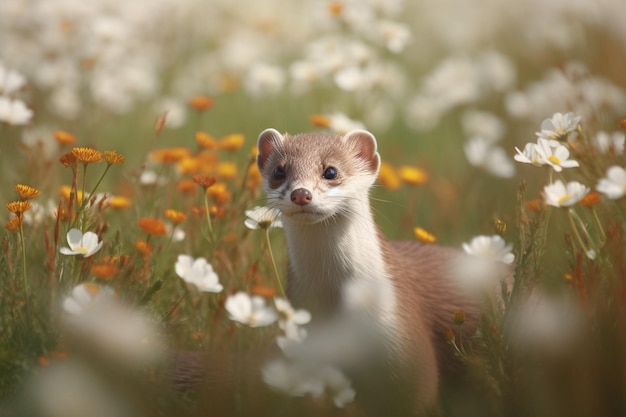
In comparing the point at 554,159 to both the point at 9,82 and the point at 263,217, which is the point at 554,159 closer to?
the point at 263,217

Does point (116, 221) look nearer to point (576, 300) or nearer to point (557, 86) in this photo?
point (576, 300)

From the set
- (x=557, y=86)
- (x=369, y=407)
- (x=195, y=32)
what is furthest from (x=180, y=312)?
(x=195, y=32)

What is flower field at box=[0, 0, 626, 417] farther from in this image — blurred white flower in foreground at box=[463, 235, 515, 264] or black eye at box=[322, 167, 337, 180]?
black eye at box=[322, 167, 337, 180]

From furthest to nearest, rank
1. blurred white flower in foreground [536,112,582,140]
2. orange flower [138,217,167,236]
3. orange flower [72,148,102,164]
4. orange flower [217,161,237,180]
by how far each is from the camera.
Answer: orange flower [217,161,237,180]
orange flower [138,217,167,236]
blurred white flower in foreground [536,112,582,140]
orange flower [72,148,102,164]

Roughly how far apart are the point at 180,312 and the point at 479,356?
1.44 m

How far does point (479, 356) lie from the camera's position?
3471 millimetres

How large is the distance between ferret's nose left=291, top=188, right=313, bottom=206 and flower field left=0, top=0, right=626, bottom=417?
212 mm

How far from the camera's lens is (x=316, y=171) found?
404cm

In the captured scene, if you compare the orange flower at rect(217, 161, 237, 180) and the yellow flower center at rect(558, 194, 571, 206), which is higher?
the yellow flower center at rect(558, 194, 571, 206)

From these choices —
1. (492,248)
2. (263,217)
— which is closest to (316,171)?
(263,217)

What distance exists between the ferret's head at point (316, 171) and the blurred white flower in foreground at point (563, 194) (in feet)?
2.95

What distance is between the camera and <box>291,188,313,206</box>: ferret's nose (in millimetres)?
3719

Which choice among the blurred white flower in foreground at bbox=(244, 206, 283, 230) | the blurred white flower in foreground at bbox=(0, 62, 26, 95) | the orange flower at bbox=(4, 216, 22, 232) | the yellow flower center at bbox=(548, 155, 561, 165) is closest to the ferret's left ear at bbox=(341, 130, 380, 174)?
the blurred white flower in foreground at bbox=(244, 206, 283, 230)

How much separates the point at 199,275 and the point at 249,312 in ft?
1.09
